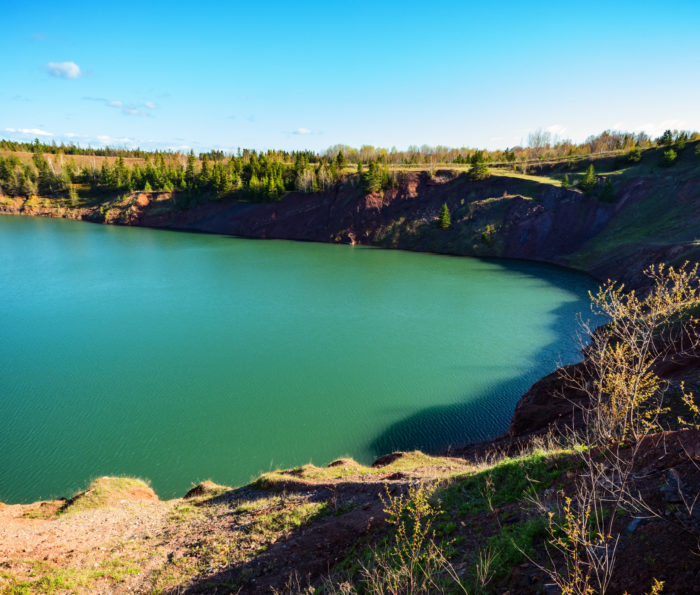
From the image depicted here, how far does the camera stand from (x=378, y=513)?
1030 cm

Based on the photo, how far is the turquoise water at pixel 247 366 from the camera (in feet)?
60.4

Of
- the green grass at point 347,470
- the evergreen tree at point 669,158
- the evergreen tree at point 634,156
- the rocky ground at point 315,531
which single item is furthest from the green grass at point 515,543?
the evergreen tree at point 634,156

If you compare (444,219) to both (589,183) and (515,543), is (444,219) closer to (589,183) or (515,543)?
(589,183)

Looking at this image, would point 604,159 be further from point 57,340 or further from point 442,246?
point 57,340

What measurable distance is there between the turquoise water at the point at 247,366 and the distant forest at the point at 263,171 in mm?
44717

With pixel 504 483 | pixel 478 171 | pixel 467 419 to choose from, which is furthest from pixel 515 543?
pixel 478 171

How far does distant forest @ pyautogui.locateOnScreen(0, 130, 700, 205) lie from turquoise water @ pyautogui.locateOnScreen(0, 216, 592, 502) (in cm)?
4472

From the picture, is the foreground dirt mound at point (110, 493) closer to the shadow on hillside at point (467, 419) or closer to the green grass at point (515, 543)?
the shadow on hillside at point (467, 419)

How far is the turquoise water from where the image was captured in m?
18.4

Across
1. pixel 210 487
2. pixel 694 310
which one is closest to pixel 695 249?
pixel 694 310

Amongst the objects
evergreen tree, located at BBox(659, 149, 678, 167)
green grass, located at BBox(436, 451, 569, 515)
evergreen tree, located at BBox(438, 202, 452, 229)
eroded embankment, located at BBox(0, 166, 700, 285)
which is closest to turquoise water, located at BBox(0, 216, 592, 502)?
green grass, located at BBox(436, 451, 569, 515)

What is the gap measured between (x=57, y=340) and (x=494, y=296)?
42.5 meters

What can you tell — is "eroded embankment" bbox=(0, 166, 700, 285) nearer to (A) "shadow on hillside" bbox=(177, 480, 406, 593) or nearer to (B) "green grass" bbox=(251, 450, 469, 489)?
(B) "green grass" bbox=(251, 450, 469, 489)

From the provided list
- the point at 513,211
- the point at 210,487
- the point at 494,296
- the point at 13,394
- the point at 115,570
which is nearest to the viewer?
the point at 115,570
